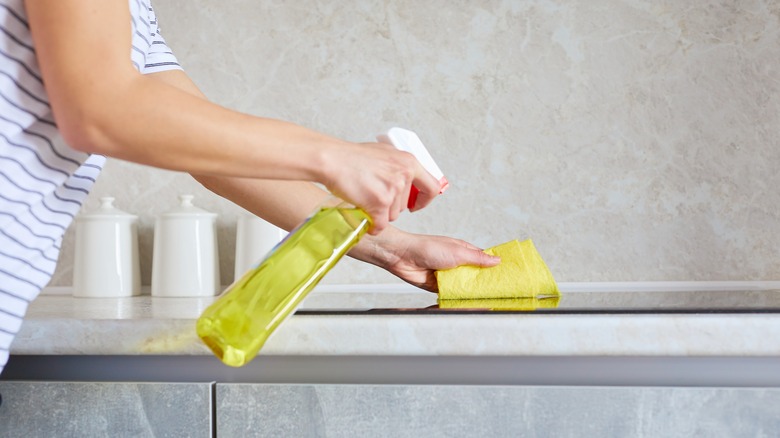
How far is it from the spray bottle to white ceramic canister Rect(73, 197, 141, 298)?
30.7 inches

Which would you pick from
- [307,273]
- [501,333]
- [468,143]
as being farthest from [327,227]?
[468,143]

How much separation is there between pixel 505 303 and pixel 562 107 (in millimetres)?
558

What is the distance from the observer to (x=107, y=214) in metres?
1.34

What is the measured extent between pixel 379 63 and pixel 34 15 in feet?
2.91

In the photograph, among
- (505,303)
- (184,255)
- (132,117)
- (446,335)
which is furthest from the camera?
(184,255)

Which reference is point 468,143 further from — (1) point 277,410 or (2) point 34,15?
(2) point 34,15

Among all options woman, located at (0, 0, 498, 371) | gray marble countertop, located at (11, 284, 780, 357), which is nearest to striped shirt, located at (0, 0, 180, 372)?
woman, located at (0, 0, 498, 371)

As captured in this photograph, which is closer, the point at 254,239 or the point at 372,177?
the point at 372,177

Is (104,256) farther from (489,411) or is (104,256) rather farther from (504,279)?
(489,411)

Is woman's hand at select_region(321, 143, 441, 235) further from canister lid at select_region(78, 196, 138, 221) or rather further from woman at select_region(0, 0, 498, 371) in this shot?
canister lid at select_region(78, 196, 138, 221)

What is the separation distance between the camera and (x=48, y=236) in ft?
2.15

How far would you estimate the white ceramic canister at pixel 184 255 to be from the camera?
1291 millimetres

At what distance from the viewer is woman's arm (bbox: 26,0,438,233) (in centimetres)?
52

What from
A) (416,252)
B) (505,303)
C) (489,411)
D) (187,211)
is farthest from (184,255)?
(489,411)
